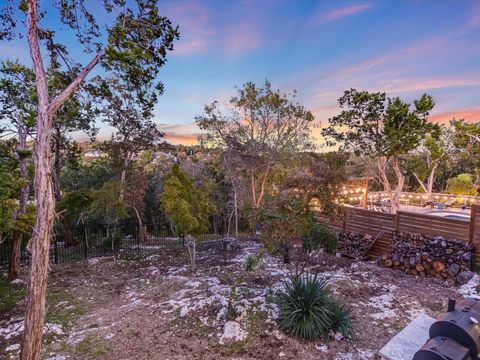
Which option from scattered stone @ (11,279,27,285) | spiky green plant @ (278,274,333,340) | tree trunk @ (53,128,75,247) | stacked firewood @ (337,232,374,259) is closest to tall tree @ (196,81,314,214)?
stacked firewood @ (337,232,374,259)

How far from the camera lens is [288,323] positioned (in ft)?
17.4

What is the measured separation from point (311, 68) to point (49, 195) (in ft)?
39.4

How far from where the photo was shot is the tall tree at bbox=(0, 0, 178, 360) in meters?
4.41

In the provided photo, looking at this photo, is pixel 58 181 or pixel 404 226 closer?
pixel 404 226

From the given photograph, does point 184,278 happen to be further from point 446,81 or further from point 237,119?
point 446,81

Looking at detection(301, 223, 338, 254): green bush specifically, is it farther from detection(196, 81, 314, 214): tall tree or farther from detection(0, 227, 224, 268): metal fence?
detection(196, 81, 314, 214): tall tree

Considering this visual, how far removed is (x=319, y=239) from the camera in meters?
9.75

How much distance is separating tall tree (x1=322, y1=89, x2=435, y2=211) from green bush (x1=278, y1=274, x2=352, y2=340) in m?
11.8

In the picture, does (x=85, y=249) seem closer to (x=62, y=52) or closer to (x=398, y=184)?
(x=62, y=52)

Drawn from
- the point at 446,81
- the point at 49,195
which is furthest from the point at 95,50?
the point at 446,81

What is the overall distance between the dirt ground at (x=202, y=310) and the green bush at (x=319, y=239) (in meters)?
0.55

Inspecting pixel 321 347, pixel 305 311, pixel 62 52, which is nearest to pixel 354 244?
pixel 305 311

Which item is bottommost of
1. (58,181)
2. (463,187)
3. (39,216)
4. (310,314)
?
(310,314)

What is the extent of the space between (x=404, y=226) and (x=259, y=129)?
26.7 feet
